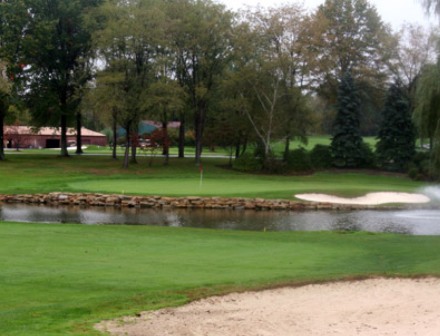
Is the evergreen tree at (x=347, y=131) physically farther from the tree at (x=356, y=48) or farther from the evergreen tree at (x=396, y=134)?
the tree at (x=356, y=48)

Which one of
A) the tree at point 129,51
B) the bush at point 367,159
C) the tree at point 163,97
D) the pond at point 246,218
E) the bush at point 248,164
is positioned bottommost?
the pond at point 246,218

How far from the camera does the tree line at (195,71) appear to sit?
48.0 m

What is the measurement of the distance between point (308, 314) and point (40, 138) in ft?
298

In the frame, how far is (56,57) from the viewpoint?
2164 inches

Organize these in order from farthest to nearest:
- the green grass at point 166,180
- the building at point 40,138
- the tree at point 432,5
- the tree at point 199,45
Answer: the building at point 40,138 < the tree at point 199,45 < the green grass at point 166,180 < the tree at point 432,5

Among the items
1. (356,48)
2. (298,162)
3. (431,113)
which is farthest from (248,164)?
(431,113)

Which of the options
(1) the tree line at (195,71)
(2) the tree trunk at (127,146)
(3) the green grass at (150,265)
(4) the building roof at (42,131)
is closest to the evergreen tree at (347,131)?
(1) the tree line at (195,71)

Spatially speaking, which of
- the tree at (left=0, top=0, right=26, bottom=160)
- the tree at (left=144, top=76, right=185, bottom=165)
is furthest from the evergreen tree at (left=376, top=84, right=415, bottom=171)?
the tree at (left=0, top=0, right=26, bottom=160)

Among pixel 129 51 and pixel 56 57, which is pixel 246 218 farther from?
pixel 56 57

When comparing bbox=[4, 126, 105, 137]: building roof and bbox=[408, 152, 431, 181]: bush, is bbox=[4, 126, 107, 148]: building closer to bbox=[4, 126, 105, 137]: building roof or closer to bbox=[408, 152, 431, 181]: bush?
bbox=[4, 126, 105, 137]: building roof

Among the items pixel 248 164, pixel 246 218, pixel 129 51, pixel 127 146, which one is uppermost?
pixel 129 51

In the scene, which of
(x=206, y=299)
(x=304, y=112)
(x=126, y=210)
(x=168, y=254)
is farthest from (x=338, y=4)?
(x=206, y=299)

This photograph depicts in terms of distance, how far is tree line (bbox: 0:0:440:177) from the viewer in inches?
1889

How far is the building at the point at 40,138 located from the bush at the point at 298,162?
40.3 m
